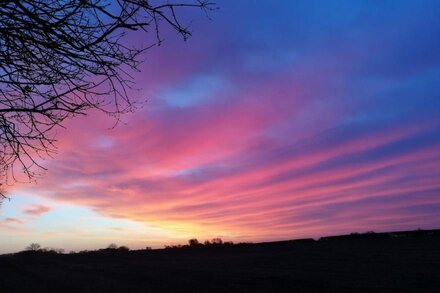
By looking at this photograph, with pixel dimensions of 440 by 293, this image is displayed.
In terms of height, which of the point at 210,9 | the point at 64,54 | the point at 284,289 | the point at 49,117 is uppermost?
the point at 210,9

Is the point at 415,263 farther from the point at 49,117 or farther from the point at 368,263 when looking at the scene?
the point at 49,117

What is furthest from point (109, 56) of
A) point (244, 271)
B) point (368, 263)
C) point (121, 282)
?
point (368, 263)

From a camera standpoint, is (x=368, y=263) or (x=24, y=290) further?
(x=368, y=263)

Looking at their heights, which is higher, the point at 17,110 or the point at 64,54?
the point at 64,54

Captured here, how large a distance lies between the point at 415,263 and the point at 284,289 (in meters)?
A: 8.62

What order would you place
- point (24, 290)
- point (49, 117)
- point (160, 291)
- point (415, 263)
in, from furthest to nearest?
point (415, 263)
point (24, 290)
point (160, 291)
point (49, 117)

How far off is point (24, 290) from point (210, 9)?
724 inches

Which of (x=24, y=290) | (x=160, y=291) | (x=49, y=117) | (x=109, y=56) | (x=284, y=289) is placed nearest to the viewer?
(x=109, y=56)

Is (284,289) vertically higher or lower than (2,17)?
lower

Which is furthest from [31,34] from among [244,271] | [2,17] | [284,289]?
[244,271]

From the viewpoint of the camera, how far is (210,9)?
5.63 metres

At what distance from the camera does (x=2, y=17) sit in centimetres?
561

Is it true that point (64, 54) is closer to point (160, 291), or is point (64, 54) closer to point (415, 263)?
point (160, 291)

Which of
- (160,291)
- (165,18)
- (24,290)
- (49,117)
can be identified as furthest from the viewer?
(24,290)
